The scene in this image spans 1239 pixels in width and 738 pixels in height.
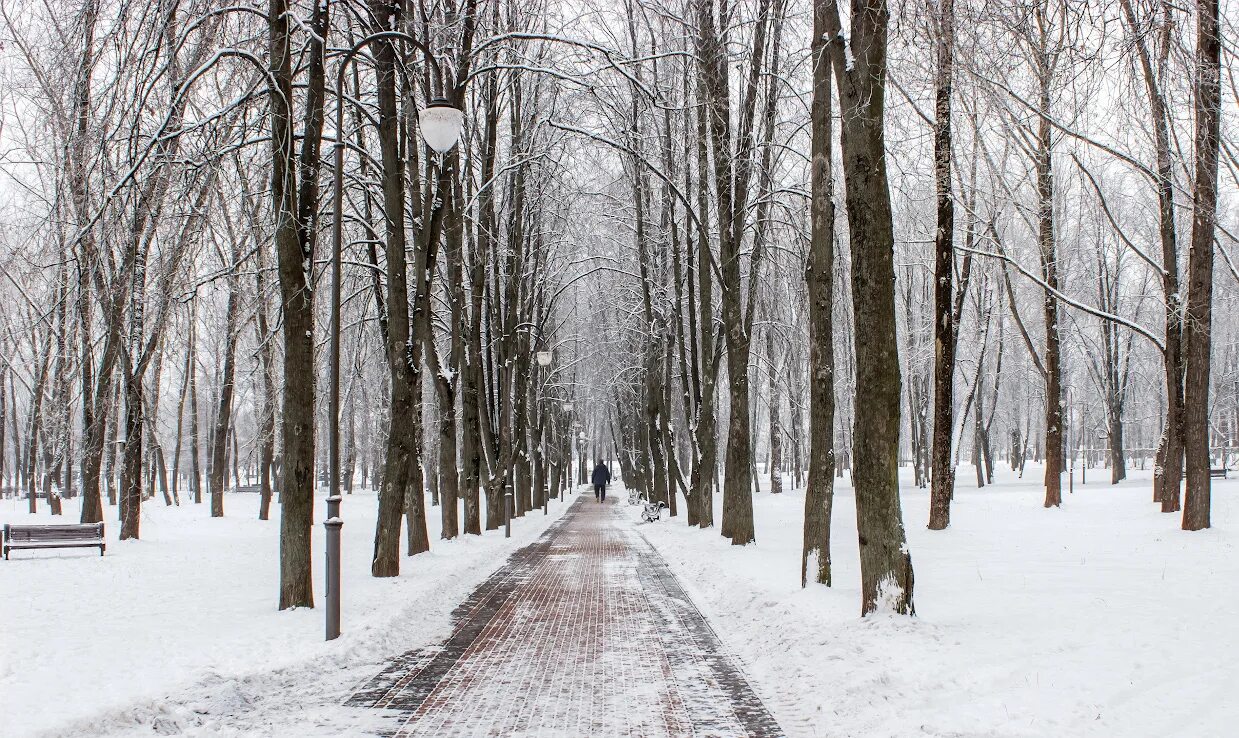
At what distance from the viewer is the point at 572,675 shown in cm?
634

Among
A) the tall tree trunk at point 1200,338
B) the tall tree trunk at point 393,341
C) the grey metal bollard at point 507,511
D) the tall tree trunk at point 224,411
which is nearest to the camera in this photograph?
the tall tree trunk at point 393,341

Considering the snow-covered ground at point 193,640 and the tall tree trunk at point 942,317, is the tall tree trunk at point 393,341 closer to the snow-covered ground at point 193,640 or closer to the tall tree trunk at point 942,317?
the snow-covered ground at point 193,640

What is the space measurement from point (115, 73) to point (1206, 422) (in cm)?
1633

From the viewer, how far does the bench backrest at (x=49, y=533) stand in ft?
49.9

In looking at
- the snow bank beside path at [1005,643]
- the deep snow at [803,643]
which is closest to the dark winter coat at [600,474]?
the deep snow at [803,643]

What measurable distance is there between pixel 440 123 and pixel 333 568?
5.32 meters

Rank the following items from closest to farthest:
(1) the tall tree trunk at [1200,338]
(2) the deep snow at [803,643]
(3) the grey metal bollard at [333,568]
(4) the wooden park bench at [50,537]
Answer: (2) the deep snow at [803,643]
(3) the grey metal bollard at [333,568]
(1) the tall tree trunk at [1200,338]
(4) the wooden park bench at [50,537]

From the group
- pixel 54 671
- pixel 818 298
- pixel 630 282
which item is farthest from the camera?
pixel 630 282

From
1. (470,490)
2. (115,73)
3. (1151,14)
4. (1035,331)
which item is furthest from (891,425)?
(1035,331)

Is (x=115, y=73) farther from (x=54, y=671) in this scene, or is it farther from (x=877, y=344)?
(x=877, y=344)

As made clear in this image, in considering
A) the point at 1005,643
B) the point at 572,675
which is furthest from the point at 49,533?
the point at 1005,643

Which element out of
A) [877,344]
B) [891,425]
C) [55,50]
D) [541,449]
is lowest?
[541,449]

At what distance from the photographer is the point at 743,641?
757 centimetres

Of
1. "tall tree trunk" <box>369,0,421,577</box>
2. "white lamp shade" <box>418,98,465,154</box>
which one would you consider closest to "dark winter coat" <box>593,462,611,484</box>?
"tall tree trunk" <box>369,0,421,577</box>
